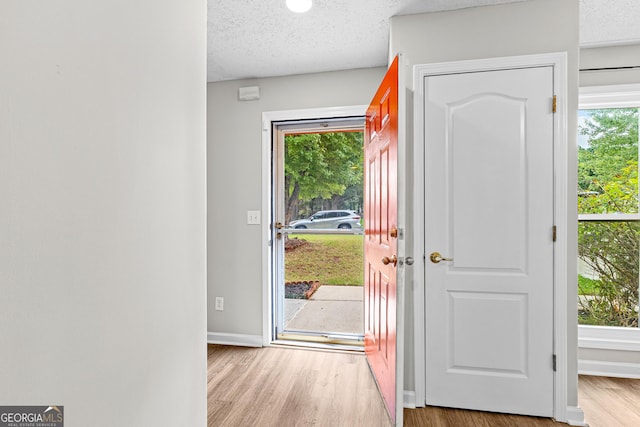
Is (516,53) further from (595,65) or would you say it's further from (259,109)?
(259,109)

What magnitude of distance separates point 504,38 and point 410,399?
232cm

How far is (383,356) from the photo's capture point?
212 cm

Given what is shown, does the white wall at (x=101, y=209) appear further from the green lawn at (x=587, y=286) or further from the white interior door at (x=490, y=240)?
the green lawn at (x=587, y=286)

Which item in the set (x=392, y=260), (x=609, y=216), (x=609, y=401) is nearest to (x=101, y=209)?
(x=392, y=260)

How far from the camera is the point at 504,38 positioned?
6.64 feet

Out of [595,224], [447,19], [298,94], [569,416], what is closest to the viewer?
[569,416]

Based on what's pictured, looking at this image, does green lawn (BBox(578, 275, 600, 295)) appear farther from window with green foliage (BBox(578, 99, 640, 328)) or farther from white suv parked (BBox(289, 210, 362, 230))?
white suv parked (BBox(289, 210, 362, 230))

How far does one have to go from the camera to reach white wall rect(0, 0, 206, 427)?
0.49 metres

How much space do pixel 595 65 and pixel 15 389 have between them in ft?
11.5

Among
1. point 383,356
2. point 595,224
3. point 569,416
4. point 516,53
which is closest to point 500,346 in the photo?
point 569,416

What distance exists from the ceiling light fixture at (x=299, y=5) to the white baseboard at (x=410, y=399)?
97.9 inches

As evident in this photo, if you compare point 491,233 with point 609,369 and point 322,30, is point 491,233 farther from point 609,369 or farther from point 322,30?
point 322,30

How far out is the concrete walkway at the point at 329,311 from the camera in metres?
3.12
